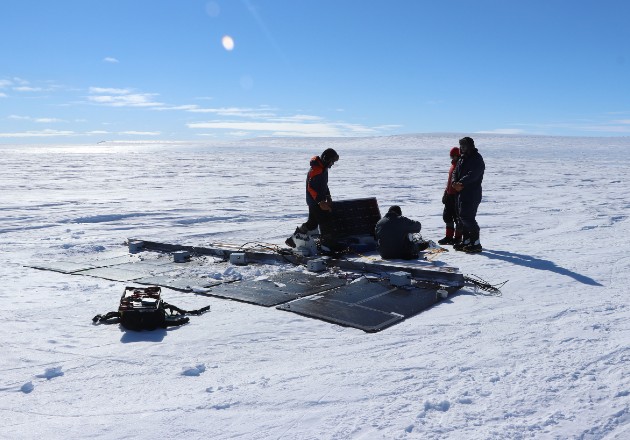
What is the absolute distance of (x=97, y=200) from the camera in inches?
629

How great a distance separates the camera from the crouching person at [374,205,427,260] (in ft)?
25.6

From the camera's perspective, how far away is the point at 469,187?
841 centimetres

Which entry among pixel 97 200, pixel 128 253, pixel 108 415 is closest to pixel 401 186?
pixel 97 200

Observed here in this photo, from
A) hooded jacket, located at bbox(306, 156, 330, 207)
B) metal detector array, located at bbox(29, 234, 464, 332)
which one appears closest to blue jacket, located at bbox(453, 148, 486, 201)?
metal detector array, located at bbox(29, 234, 464, 332)

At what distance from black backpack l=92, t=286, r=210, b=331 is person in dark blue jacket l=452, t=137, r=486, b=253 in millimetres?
4595

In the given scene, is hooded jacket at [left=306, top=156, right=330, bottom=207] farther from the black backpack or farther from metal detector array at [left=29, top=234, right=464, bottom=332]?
the black backpack

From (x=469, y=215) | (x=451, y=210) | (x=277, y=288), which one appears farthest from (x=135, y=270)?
(x=451, y=210)

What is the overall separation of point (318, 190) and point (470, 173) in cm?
223

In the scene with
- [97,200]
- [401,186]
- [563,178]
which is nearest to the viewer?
[97,200]

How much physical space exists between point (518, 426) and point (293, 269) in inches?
174

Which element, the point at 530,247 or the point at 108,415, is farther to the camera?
the point at 530,247

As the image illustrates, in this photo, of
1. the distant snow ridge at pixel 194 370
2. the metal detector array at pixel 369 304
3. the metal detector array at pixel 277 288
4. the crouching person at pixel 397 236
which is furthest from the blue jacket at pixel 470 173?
the distant snow ridge at pixel 194 370

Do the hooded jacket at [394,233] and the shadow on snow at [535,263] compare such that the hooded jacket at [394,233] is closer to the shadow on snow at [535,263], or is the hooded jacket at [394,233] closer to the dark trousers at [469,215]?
the dark trousers at [469,215]

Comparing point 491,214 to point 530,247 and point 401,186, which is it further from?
point 401,186
